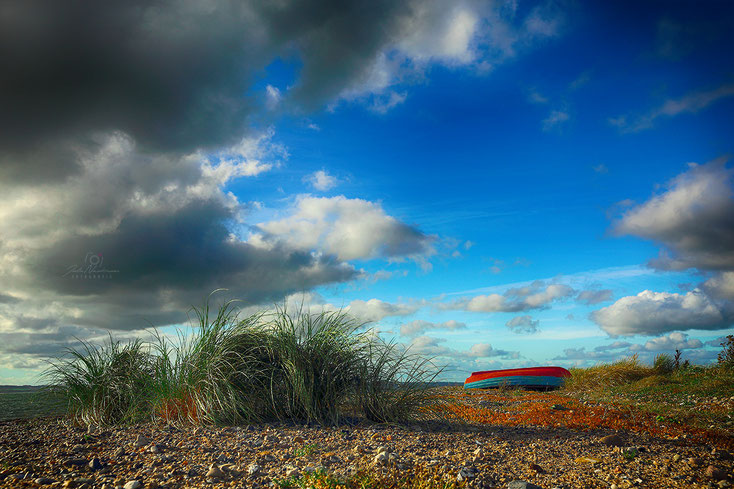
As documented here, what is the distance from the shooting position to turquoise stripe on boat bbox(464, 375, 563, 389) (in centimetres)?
1620

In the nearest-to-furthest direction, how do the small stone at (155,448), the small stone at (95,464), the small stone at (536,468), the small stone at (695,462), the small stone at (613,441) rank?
the small stone at (536,468)
the small stone at (695,462)
the small stone at (95,464)
the small stone at (155,448)
the small stone at (613,441)

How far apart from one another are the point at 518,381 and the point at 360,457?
14.3 metres

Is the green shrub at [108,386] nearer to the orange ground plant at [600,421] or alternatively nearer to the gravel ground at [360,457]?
the gravel ground at [360,457]

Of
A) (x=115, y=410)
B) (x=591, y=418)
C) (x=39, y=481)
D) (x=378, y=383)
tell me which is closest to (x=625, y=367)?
(x=591, y=418)

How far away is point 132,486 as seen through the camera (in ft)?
11.8

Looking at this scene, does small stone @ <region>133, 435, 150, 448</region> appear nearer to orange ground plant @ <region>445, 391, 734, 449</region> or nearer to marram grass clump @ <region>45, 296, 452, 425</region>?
marram grass clump @ <region>45, 296, 452, 425</region>

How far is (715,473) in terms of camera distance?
397cm

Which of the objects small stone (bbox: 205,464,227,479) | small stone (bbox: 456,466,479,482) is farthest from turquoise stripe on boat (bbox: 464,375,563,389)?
small stone (bbox: 205,464,227,479)

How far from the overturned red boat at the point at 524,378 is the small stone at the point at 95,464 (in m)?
15.1

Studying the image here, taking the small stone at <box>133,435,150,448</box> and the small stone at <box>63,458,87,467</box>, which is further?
the small stone at <box>133,435,150,448</box>

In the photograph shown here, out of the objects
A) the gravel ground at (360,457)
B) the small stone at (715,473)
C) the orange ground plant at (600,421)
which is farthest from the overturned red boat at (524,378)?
the small stone at (715,473)

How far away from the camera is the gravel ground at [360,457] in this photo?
3807mm

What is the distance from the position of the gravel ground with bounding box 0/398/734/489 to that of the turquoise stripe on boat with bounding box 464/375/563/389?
1108cm

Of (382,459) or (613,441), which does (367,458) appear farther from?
(613,441)
